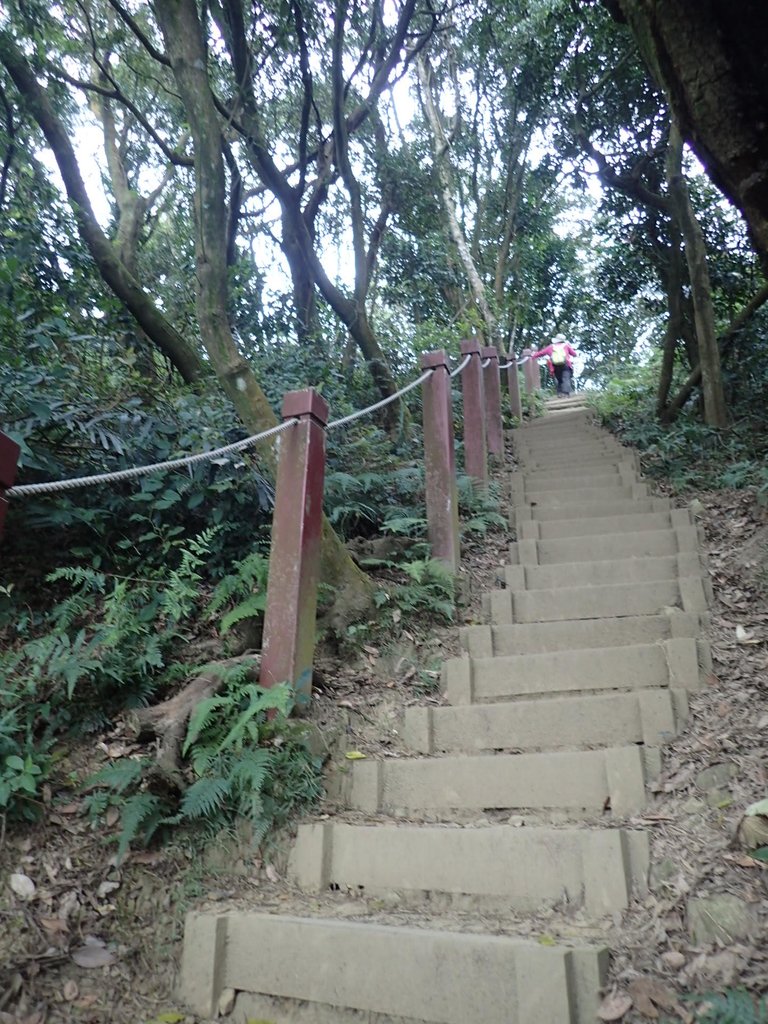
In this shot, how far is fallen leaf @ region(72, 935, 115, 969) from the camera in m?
2.59

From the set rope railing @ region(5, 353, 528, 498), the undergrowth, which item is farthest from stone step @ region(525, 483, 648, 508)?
rope railing @ region(5, 353, 528, 498)

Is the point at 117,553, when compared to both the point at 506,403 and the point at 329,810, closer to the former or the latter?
the point at 329,810

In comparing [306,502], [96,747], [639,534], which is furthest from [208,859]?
[639,534]

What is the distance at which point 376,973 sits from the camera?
2395 mm

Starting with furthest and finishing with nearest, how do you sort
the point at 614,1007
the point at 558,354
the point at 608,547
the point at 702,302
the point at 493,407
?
the point at 558,354 < the point at 493,407 < the point at 702,302 < the point at 608,547 < the point at 614,1007

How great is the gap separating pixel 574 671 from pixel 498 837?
1212 mm

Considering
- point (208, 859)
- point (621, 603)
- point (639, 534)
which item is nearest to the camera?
point (208, 859)

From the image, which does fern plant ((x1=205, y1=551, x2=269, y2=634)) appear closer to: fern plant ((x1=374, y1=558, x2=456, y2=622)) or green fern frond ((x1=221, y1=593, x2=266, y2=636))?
green fern frond ((x1=221, y1=593, x2=266, y2=636))

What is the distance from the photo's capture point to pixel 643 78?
32.8 ft

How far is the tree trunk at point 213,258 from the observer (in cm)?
448

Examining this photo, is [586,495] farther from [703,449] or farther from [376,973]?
[376,973]

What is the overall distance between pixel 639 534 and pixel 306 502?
2749mm

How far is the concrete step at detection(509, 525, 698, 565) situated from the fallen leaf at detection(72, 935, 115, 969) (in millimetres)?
3676

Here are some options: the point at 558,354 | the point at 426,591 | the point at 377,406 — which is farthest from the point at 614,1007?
the point at 558,354
